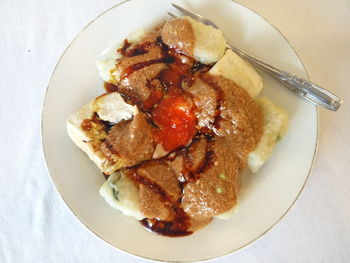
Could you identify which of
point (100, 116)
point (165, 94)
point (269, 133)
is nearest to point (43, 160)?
point (100, 116)

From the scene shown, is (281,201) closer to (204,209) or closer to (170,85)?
(204,209)

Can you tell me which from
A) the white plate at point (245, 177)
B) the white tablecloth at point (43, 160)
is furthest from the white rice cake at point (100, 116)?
the white tablecloth at point (43, 160)

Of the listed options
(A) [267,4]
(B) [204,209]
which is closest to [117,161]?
(B) [204,209]

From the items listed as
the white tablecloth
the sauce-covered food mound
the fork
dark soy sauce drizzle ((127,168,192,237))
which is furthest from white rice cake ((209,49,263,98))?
dark soy sauce drizzle ((127,168,192,237))

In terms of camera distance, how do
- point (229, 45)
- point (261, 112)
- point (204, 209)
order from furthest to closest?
1. point (229, 45)
2. point (261, 112)
3. point (204, 209)

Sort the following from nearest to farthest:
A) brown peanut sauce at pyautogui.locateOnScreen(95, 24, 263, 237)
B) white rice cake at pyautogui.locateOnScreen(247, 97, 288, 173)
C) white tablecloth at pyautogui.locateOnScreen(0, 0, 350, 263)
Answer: brown peanut sauce at pyautogui.locateOnScreen(95, 24, 263, 237) → white rice cake at pyautogui.locateOnScreen(247, 97, 288, 173) → white tablecloth at pyautogui.locateOnScreen(0, 0, 350, 263)

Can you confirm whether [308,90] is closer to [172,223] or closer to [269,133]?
[269,133]

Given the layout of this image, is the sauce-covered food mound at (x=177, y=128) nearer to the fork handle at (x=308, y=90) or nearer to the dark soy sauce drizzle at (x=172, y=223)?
the dark soy sauce drizzle at (x=172, y=223)

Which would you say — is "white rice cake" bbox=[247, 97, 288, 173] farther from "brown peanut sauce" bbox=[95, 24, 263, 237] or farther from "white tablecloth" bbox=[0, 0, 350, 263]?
"white tablecloth" bbox=[0, 0, 350, 263]
